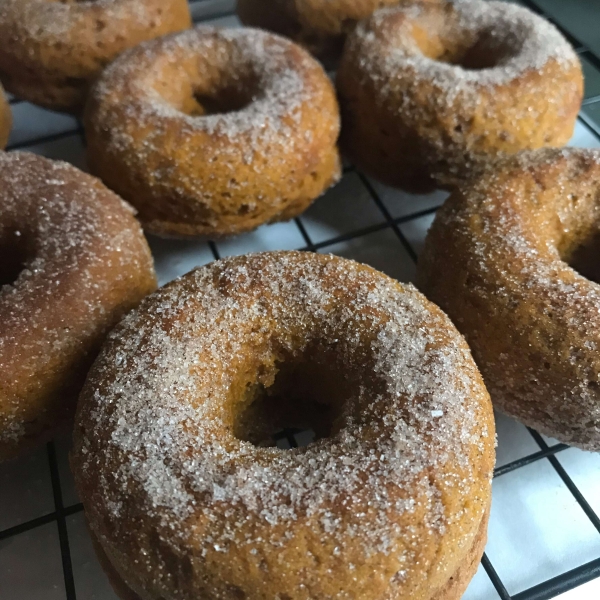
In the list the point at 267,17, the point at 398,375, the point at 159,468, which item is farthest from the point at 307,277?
the point at 267,17

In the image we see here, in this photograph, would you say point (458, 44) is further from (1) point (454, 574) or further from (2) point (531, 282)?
(1) point (454, 574)

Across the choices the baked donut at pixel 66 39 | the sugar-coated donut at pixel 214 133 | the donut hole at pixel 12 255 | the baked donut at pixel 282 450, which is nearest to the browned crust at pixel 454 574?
the baked donut at pixel 282 450

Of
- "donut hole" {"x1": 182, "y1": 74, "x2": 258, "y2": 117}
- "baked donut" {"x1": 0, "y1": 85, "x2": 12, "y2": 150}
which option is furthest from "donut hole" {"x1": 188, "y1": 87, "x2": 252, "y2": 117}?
"baked donut" {"x1": 0, "y1": 85, "x2": 12, "y2": 150}

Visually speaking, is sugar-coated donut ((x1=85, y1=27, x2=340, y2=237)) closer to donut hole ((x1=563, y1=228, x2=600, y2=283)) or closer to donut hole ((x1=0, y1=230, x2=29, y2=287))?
donut hole ((x1=0, y1=230, x2=29, y2=287))

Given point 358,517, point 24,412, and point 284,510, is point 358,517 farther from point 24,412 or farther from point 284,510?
point 24,412

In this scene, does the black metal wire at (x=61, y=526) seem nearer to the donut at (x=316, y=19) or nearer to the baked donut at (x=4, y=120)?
the baked donut at (x=4, y=120)
